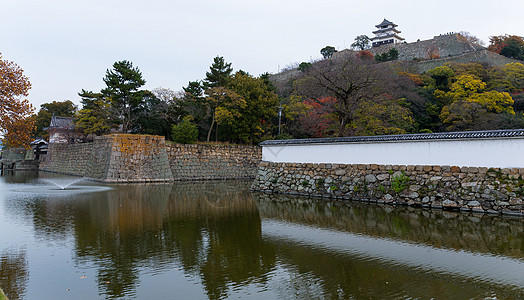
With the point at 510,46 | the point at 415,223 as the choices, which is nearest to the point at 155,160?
the point at 415,223

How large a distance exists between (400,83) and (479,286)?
898 inches

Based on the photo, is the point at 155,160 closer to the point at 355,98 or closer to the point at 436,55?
the point at 355,98

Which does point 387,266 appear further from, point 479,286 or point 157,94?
point 157,94

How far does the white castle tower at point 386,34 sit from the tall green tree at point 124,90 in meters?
42.4

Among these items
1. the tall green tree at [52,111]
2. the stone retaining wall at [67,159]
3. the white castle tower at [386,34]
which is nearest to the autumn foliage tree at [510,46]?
the white castle tower at [386,34]

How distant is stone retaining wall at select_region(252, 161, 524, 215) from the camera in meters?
8.83

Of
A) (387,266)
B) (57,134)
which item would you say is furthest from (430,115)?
(57,134)

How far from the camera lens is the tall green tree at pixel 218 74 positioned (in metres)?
25.2

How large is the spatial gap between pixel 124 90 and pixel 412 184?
18152 millimetres

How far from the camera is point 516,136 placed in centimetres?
873

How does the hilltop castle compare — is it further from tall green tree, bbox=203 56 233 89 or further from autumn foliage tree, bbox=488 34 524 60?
tall green tree, bbox=203 56 233 89

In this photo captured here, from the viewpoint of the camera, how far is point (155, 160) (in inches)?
784

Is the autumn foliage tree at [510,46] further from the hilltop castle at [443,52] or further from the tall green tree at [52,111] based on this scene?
the tall green tree at [52,111]

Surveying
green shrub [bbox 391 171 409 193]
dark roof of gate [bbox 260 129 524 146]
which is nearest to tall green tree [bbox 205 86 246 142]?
dark roof of gate [bbox 260 129 524 146]
